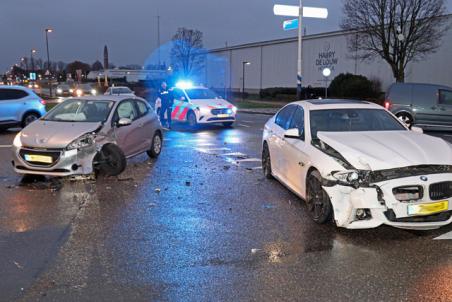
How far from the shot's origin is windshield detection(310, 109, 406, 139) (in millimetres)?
6781

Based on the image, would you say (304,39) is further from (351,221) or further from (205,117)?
(351,221)

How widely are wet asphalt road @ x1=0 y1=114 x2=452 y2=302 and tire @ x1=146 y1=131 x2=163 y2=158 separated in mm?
2948

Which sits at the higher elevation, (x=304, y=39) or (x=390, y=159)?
(x=304, y=39)

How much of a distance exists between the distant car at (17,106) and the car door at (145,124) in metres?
6.84

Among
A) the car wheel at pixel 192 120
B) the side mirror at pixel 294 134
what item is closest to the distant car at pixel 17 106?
the car wheel at pixel 192 120

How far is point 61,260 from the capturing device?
4723 mm

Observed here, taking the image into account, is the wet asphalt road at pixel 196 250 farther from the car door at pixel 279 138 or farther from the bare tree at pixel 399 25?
the bare tree at pixel 399 25

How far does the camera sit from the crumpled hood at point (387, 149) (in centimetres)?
535

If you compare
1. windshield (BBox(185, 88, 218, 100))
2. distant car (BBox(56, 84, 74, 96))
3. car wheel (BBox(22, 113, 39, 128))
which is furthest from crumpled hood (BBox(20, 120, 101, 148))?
distant car (BBox(56, 84, 74, 96))

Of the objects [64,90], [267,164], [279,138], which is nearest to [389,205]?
[279,138]

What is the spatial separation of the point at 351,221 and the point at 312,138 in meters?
1.52

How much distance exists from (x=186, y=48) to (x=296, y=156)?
65.8 meters

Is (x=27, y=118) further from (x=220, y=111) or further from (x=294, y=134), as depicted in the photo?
(x=294, y=134)

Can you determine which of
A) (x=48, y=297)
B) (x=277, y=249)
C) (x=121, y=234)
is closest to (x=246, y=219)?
(x=277, y=249)
